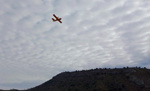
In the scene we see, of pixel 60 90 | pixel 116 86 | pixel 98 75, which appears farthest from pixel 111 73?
pixel 60 90

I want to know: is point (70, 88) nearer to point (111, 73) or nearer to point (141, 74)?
point (111, 73)

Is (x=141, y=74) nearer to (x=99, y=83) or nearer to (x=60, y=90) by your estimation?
(x=99, y=83)

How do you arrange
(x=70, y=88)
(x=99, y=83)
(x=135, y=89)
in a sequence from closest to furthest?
(x=135, y=89)
(x=99, y=83)
(x=70, y=88)

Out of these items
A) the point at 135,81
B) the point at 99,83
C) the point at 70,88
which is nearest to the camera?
the point at 135,81

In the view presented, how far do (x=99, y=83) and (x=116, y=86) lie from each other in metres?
8.22

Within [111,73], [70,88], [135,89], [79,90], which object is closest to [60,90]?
[70,88]

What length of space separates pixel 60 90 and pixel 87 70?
21.8m

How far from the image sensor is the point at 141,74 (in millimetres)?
66250

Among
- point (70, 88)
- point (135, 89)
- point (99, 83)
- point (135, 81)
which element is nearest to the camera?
point (135, 89)

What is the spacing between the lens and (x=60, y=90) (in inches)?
2972

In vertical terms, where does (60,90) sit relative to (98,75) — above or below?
below

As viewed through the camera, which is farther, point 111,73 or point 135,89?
point 111,73

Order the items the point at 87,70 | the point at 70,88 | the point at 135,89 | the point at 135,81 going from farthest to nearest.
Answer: the point at 87,70, the point at 70,88, the point at 135,81, the point at 135,89

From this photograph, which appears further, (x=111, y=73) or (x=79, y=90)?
(x=111, y=73)
